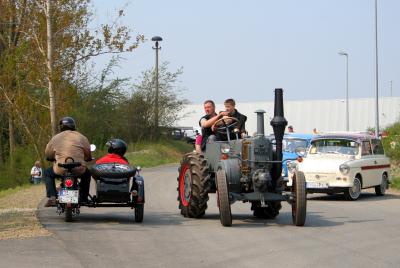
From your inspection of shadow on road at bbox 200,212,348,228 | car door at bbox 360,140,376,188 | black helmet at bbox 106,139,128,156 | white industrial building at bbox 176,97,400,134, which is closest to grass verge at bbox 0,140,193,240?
black helmet at bbox 106,139,128,156

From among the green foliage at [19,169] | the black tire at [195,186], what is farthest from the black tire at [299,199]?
the green foliage at [19,169]

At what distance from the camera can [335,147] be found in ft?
76.2

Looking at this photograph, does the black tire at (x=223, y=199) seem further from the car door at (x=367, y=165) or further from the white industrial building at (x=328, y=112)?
the white industrial building at (x=328, y=112)

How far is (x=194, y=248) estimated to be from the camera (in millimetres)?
11523

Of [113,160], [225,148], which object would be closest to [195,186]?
[225,148]

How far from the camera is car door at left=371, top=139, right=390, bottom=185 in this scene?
23.3 metres

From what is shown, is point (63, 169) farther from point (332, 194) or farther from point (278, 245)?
point (332, 194)

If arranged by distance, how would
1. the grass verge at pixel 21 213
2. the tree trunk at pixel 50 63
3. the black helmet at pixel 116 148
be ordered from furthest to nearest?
the tree trunk at pixel 50 63
the black helmet at pixel 116 148
the grass verge at pixel 21 213

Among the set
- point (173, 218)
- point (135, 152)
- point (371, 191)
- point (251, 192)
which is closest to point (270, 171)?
point (251, 192)

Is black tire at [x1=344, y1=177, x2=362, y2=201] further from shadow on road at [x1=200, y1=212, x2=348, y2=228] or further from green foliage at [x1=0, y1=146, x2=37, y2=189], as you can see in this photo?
green foliage at [x1=0, y1=146, x2=37, y2=189]

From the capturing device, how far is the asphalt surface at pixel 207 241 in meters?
10.3

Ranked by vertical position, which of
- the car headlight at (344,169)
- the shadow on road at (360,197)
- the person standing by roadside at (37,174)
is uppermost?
the car headlight at (344,169)

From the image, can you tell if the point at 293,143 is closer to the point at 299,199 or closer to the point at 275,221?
the point at 275,221

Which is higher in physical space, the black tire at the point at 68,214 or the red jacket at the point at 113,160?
the red jacket at the point at 113,160
